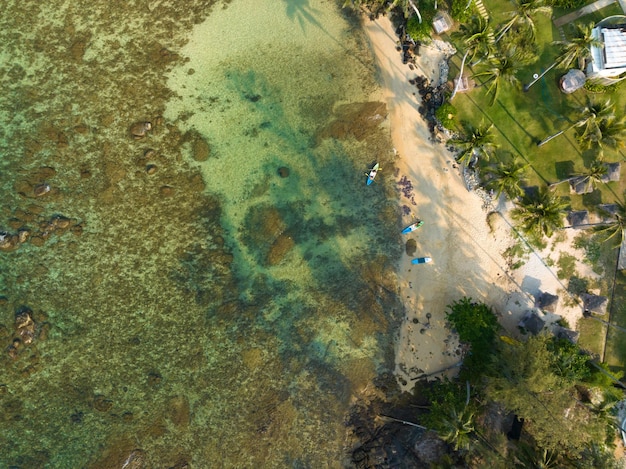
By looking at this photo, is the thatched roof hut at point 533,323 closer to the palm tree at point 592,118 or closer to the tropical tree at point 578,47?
the palm tree at point 592,118

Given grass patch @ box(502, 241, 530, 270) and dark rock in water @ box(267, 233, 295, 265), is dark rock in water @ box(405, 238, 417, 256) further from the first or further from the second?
dark rock in water @ box(267, 233, 295, 265)

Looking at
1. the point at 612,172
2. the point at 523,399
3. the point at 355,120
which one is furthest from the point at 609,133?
the point at 523,399

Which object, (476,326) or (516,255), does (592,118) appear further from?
(476,326)

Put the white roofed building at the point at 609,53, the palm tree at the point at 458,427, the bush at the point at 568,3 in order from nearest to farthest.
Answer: the palm tree at the point at 458,427
the white roofed building at the point at 609,53
the bush at the point at 568,3

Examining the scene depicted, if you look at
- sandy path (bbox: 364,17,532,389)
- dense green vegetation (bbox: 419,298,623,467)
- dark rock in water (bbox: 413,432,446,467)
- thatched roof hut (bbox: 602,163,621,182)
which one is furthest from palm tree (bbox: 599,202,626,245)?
dark rock in water (bbox: 413,432,446,467)

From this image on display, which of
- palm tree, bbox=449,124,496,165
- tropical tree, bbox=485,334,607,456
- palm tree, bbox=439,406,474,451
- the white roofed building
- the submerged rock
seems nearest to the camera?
tropical tree, bbox=485,334,607,456

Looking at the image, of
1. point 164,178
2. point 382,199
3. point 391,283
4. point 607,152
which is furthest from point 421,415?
point 164,178

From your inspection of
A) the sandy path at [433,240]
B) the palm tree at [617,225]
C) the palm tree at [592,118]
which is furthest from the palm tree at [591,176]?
the sandy path at [433,240]
